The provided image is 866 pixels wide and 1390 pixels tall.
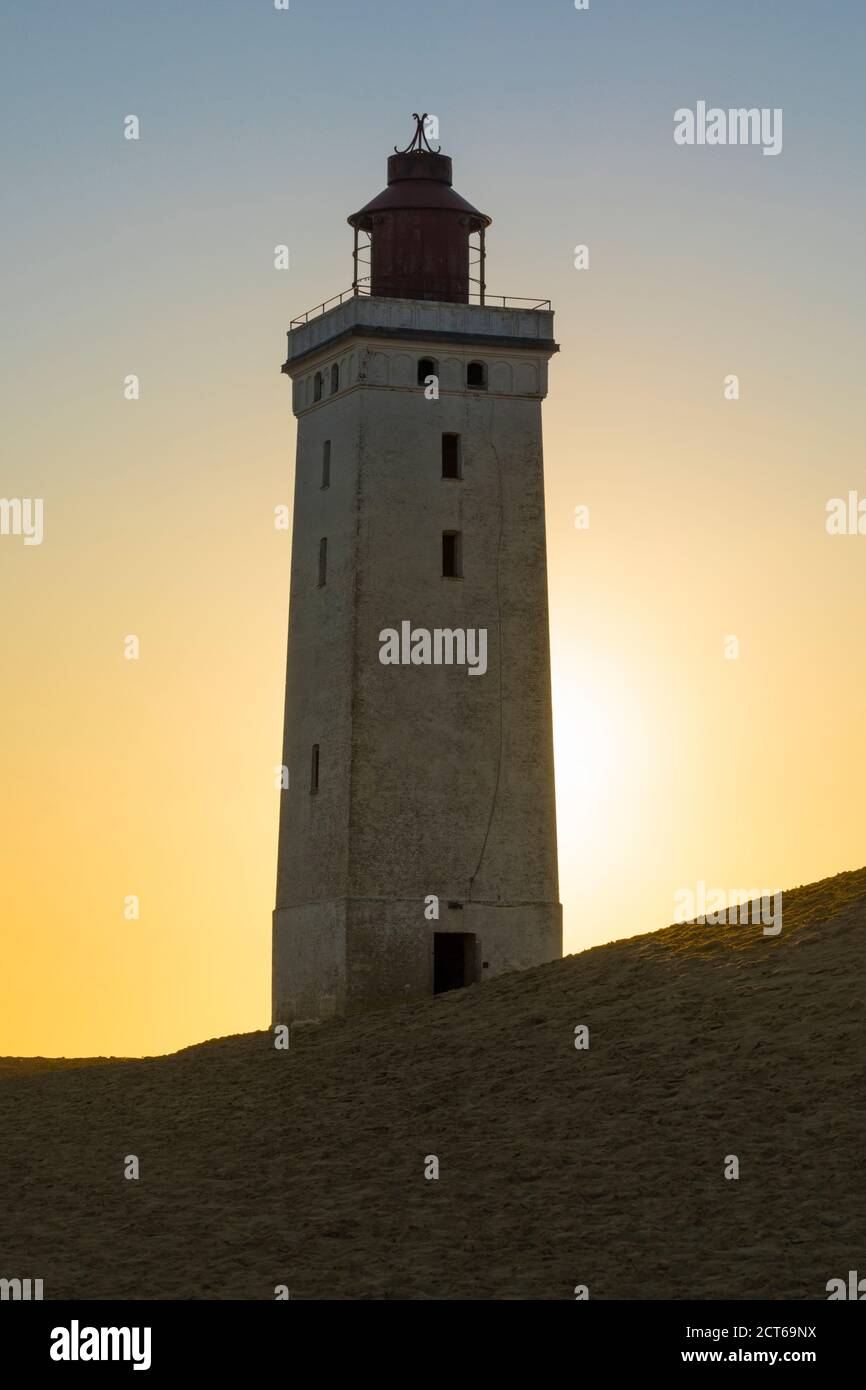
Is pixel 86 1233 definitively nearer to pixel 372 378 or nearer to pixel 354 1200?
pixel 354 1200

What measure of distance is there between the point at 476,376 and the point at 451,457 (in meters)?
1.88

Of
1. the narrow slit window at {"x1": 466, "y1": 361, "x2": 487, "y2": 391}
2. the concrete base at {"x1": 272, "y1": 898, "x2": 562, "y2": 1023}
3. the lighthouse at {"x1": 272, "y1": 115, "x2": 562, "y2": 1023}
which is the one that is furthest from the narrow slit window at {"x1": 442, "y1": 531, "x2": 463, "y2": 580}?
the concrete base at {"x1": 272, "y1": 898, "x2": 562, "y2": 1023}

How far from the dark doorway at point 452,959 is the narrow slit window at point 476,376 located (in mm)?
11041

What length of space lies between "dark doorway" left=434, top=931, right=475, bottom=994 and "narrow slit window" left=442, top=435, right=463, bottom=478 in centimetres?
915

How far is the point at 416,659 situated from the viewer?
159 ft

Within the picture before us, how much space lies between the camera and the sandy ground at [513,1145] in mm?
30281

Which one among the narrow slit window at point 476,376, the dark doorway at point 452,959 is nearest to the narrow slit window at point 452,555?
the narrow slit window at point 476,376

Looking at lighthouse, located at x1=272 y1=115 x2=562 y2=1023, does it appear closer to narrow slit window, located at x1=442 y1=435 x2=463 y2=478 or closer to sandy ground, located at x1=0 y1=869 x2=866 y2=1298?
narrow slit window, located at x1=442 y1=435 x2=463 y2=478

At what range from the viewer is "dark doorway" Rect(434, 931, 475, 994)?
157ft

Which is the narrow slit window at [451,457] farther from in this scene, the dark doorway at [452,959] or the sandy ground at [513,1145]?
the sandy ground at [513,1145]

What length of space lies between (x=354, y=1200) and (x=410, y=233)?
2427 centimetres
